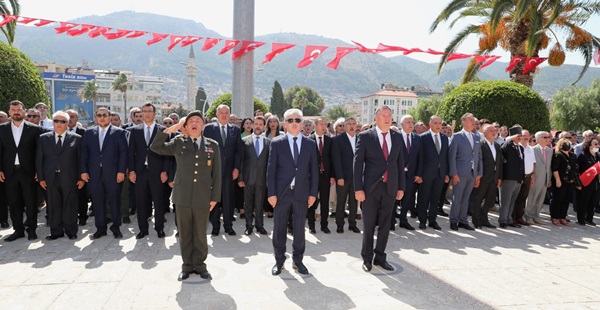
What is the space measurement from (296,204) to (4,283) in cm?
338

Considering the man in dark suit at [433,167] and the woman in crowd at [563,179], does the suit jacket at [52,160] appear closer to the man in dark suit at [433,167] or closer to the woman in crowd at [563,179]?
the man in dark suit at [433,167]

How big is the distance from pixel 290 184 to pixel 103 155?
334cm

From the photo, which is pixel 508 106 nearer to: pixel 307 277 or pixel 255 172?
pixel 255 172

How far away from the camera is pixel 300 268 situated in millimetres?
5020

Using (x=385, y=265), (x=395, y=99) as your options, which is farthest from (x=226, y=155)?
(x=395, y=99)

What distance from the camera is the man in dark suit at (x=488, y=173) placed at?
7.84 m

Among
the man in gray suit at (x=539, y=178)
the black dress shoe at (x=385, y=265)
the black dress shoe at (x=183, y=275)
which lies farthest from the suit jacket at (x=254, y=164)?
the man in gray suit at (x=539, y=178)

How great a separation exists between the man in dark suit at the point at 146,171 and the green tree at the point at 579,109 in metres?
41.6

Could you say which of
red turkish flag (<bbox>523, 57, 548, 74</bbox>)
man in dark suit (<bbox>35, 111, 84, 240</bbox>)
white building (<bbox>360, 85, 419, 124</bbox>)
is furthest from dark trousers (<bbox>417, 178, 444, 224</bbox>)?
white building (<bbox>360, 85, 419, 124</bbox>)

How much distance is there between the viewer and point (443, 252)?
20.2ft

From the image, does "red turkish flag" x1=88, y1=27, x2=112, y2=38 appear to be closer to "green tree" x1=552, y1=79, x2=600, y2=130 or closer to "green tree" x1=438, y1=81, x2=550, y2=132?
"green tree" x1=438, y1=81, x2=550, y2=132

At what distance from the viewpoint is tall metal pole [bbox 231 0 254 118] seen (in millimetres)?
10461

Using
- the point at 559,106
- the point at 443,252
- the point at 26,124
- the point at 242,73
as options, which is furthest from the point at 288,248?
the point at 559,106

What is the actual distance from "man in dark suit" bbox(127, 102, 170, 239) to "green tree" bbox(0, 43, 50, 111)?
17.5ft
